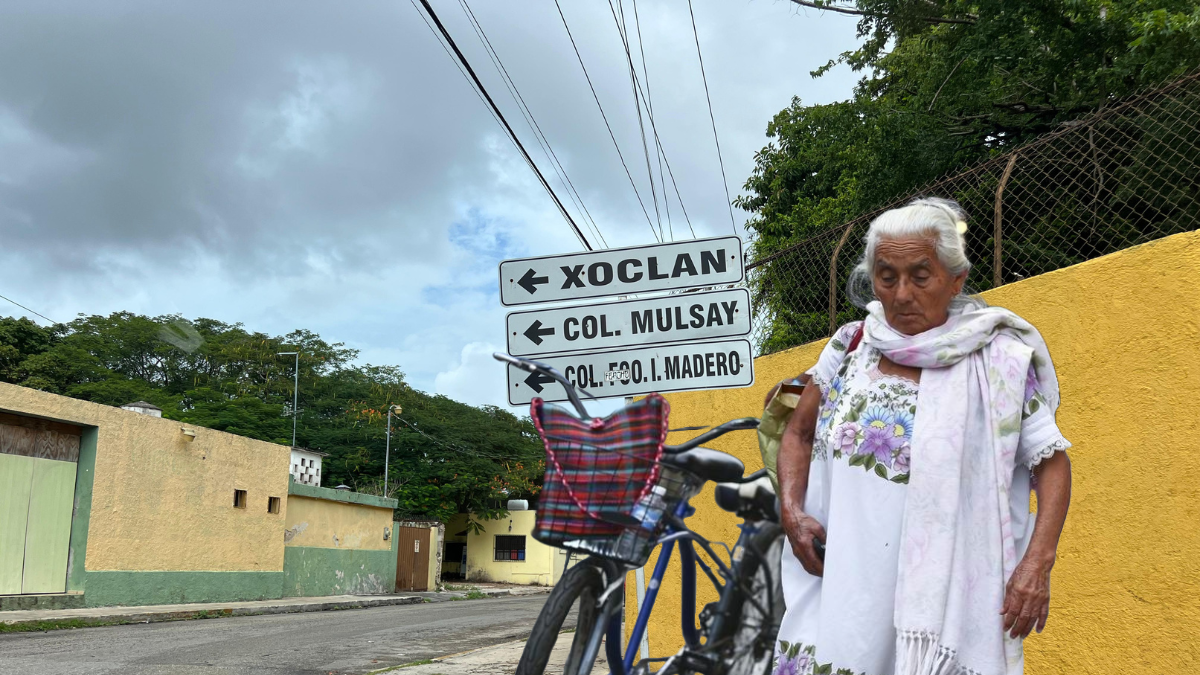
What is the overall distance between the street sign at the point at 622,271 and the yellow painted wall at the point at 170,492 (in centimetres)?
1167

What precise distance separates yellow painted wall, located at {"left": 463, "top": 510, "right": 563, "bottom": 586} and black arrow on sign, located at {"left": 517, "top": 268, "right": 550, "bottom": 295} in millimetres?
33190

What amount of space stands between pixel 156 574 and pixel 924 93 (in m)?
14.4

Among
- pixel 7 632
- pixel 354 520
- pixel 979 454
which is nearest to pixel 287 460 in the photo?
pixel 354 520

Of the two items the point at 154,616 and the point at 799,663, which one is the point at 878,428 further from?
the point at 154,616

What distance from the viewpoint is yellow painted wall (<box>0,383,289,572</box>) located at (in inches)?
584

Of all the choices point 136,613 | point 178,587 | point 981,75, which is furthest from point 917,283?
point 178,587

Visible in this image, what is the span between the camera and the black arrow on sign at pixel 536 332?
4.28m

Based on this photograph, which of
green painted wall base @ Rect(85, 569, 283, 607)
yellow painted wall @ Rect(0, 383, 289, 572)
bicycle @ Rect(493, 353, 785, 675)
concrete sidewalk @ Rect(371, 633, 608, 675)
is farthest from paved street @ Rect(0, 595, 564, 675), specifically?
yellow painted wall @ Rect(0, 383, 289, 572)

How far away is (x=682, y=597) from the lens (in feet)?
11.3

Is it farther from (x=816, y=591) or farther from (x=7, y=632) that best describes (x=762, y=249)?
(x=816, y=591)

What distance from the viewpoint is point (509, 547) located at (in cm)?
3788

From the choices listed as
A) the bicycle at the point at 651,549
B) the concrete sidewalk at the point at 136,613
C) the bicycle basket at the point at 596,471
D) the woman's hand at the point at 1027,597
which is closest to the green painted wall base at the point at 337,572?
the concrete sidewalk at the point at 136,613

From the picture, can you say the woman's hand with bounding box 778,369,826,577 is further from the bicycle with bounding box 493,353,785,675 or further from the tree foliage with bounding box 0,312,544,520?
the tree foliage with bounding box 0,312,544,520

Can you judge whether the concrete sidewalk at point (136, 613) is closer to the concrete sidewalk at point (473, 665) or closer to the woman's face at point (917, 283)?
the concrete sidewalk at point (473, 665)
